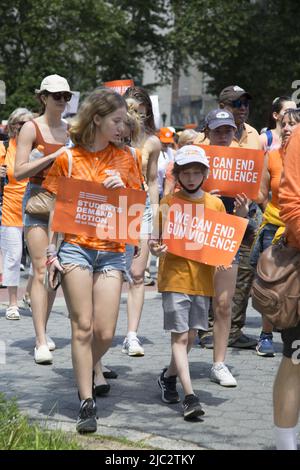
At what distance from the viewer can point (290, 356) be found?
15.4ft

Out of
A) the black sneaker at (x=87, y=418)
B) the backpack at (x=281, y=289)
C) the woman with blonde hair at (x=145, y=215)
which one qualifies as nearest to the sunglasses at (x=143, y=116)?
the woman with blonde hair at (x=145, y=215)

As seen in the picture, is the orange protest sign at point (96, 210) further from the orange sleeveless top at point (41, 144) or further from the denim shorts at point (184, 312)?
the orange sleeveless top at point (41, 144)

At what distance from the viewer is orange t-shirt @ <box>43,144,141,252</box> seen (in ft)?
18.8

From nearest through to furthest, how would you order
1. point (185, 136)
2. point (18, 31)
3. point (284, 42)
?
1. point (185, 136)
2. point (18, 31)
3. point (284, 42)

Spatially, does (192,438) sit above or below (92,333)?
below

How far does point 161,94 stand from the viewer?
6812cm

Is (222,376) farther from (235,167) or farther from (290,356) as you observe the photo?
(290,356)

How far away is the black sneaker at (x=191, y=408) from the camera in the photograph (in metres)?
5.76

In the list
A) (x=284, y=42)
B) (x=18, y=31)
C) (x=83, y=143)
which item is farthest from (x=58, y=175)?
(x=284, y=42)

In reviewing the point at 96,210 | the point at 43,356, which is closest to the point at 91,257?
the point at 96,210

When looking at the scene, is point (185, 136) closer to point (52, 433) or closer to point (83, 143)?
point (83, 143)

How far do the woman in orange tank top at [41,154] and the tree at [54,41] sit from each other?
31878 mm

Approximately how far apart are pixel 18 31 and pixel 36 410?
36.6m

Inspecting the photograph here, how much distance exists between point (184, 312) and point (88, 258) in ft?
2.46
